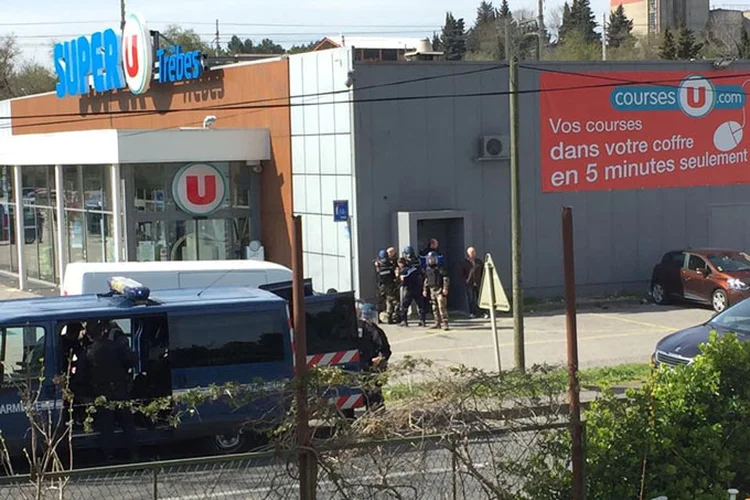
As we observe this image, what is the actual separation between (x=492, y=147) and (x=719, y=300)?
6.19m

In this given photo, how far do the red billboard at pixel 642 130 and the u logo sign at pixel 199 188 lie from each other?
814 cm

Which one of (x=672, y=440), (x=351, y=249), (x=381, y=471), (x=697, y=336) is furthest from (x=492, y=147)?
(x=381, y=471)

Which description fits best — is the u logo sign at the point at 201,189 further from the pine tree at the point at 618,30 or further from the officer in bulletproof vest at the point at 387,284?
the pine tree at the point at 618,30

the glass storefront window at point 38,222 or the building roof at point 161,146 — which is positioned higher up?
the building roof at point 161,146

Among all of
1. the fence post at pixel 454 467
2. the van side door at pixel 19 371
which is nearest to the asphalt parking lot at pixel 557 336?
the van side door at pixel 19 371

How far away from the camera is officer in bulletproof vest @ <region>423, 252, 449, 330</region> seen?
23.3 metres

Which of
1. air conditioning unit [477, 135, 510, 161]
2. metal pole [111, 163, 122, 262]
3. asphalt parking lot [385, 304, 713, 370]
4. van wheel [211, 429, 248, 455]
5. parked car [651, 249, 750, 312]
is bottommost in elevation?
asphalt parking lot [385, 304, 713, 370]

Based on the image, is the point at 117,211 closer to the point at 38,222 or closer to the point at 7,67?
the point at 38,222

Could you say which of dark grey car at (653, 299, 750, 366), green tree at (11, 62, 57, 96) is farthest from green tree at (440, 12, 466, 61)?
dark grey car at (653, 299, 750, 366)

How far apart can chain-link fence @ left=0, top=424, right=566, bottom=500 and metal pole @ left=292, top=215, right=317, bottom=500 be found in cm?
9

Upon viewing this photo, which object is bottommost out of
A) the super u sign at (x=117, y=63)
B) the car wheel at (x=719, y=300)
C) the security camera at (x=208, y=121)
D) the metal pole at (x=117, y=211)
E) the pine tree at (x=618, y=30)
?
the car wheel at (x=719, y=300)

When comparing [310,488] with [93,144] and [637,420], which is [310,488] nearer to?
[637,420]

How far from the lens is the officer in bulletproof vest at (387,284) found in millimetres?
24000

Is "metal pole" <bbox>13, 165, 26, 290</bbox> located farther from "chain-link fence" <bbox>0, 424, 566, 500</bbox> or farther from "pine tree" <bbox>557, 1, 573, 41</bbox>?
"pine tree" <bbox>557, 1, 573, 41</bbox>
